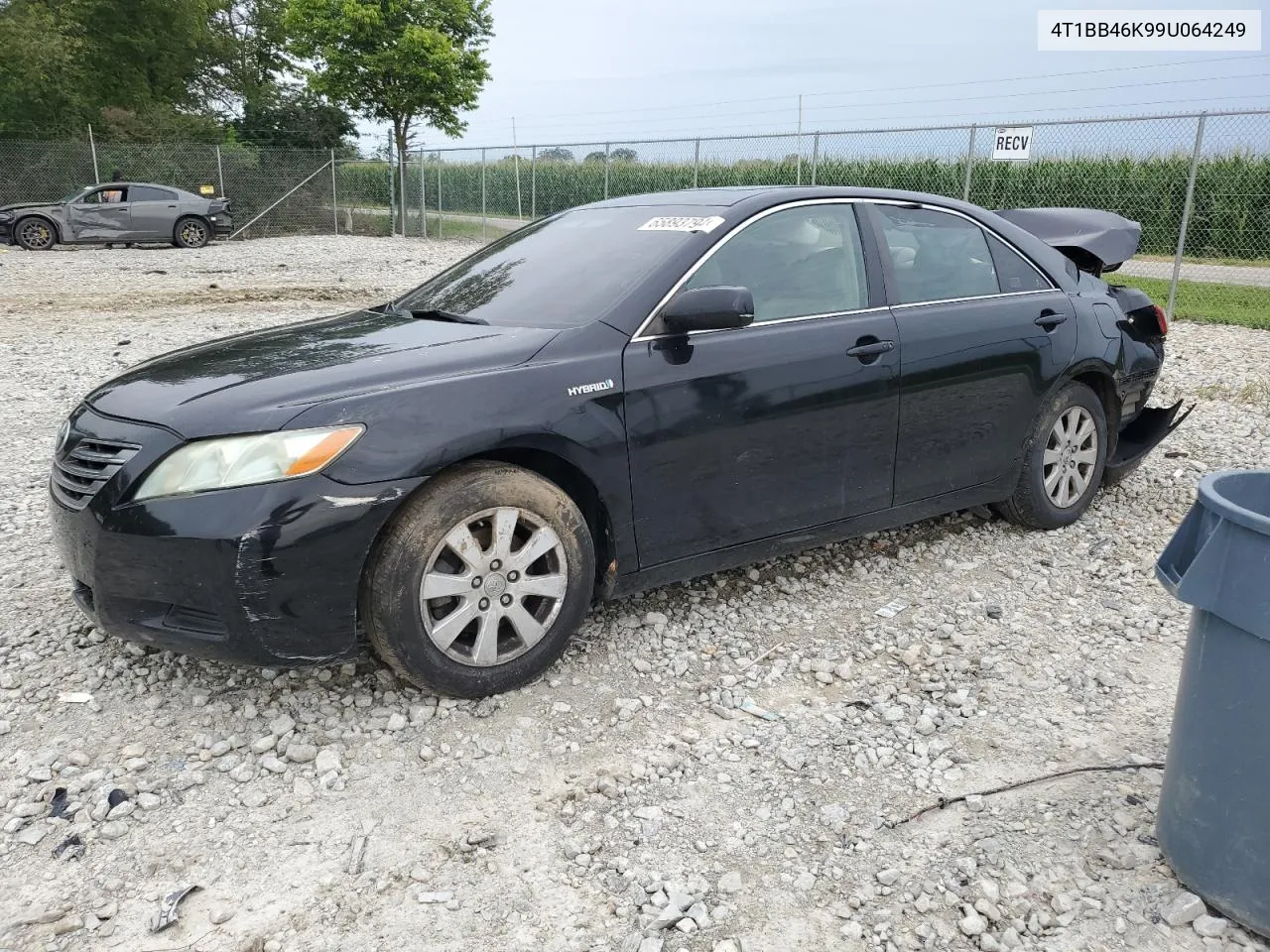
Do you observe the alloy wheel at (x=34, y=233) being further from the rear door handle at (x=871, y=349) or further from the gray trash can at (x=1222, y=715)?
the gray trash can at (x=1222, y=715)

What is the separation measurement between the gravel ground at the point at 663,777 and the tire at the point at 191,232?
59.8ft

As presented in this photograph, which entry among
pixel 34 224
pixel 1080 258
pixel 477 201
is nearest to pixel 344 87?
pixel 477 201

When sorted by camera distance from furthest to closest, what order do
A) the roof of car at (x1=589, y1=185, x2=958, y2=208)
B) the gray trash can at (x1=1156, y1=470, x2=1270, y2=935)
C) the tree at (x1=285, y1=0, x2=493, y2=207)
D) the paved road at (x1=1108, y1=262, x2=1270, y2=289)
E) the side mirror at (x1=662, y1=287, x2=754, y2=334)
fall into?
1. the tree at (x1=285, y1=0, x2=493, y2=207)
2. the paved road at (x1=1108, y1=262, x2=1270, y2=289)
3. the roof of car at (x1=589, y1=185, x2=958, y2=208)
4. the side mirror at (x1=662, y1=287, x2=754, y2=334)
5. the gray trash can at (x1=1156, y1=470, x2=1270, y2=935)

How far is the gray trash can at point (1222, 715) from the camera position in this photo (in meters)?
2.09

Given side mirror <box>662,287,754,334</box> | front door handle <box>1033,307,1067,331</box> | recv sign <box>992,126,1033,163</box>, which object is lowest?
front door handle <box>1033,307,1067,331</box>

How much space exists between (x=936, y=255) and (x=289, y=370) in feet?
9.06

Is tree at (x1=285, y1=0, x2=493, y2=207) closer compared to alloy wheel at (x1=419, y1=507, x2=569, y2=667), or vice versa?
alloy wheel at (x1=419, y1=507, x2=569, y2=667)

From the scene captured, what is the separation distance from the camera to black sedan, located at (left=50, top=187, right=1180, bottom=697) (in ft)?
9.46

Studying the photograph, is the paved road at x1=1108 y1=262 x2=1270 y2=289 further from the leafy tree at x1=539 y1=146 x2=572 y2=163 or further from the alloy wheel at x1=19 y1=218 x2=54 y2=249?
the alloy wheel at x1=19 y1=218 x2=54 y2=249

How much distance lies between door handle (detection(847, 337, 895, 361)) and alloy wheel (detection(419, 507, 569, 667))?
1452 millimetres

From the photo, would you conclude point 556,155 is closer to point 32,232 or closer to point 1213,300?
point 32,232

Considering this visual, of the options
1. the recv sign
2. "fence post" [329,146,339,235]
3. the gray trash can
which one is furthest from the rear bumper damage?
"fence post" [329,146,339,235]

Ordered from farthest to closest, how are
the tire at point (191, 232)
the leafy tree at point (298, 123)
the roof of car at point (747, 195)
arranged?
the leafy tree at point (298, 123) < the tire at point (191, 232) < the roof of car at point (747, 195)

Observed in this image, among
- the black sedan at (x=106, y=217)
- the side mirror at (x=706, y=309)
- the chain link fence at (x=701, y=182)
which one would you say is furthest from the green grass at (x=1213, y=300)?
the black sedan at (x=106, y=217)
